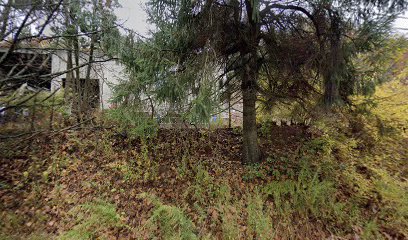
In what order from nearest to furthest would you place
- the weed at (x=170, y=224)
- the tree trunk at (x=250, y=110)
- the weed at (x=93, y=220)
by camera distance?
the weed at (x=93, y=220), the weed at (x=170, y=224), the tree trunk at (x=250, y=110)

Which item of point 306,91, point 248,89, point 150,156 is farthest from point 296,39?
point 150,156

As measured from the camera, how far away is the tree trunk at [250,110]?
453 cm

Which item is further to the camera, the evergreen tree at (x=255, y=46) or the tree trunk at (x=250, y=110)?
the tree trunk at (x=250, y=110)

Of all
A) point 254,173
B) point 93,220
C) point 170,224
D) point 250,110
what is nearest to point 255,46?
point 250,110

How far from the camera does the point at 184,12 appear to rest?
161 inches

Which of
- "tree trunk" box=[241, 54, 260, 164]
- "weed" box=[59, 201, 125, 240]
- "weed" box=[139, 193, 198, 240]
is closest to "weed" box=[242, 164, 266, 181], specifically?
"tree trunk" box=[241, 54, 260, 164]

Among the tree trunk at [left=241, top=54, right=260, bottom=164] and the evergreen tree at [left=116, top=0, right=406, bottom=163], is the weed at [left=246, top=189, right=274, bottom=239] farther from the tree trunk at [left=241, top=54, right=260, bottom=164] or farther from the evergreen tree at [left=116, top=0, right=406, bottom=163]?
the evergreen tree at [left=116, top=0, right=406, bottom=163]

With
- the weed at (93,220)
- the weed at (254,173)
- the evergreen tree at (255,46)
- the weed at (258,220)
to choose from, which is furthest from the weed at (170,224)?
the evergreen tree at (255,46)

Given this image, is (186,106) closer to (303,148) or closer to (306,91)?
(306,91)

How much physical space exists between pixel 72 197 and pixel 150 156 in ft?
5.90

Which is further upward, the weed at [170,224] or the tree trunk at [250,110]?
the tree trunk at [250,110]

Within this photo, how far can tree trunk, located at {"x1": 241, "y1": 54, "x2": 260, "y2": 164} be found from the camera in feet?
14.9

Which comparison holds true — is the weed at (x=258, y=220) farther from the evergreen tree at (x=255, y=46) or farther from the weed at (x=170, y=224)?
the evergreen tree at (x=255, y=46)

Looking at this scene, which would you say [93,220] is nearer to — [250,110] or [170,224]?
[170,224]
